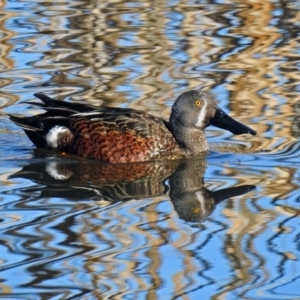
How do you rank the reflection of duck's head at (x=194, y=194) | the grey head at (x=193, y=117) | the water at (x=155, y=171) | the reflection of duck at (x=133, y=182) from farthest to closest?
the grey head at (x=193, y=117) → the reflection of duck at (x=133, y=182) → the reflection of duck's head at (x=194, y=194) → the water at (x=155, y=171)

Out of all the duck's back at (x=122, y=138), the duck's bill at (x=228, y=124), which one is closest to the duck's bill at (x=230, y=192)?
the duck's bill at (x=228, y=124)

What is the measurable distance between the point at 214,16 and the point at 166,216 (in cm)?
722

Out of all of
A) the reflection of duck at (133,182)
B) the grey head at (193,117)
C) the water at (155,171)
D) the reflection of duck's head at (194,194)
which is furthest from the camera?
the grey head at (193,117)

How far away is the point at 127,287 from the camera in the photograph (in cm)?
541

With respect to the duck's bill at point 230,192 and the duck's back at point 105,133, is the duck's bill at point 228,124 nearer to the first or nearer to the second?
the duck's back at point 105,133

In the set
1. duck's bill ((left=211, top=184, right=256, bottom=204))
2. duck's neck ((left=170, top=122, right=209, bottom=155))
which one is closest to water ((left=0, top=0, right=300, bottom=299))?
duck's bill ((left=211, top=184, right=256, bottom=204))

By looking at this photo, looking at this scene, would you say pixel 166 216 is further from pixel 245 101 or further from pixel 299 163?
pixel 245 101

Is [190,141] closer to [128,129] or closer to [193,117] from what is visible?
[193,117]

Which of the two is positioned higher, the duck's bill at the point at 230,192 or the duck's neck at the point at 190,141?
the duck's bill at the point at 230,192

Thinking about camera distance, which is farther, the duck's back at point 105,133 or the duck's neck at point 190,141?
the duck's neck at point 190,141

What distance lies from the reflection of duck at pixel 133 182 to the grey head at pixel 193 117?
17 centimetres

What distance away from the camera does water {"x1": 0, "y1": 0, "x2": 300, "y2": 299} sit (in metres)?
5.61

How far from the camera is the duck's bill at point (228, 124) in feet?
28.0

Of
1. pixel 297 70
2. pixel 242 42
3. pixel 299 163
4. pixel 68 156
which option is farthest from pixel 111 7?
pixel 299 163
